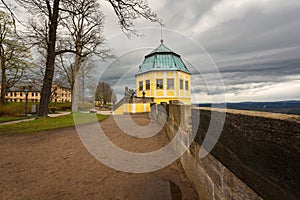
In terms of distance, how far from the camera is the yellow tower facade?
35.8 m

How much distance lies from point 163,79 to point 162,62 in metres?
4.24

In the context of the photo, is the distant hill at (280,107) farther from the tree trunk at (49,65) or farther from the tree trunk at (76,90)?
the tree trunk at (76,90)

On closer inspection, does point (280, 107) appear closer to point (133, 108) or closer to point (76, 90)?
point (133, 108)

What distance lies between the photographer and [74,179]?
396 cm

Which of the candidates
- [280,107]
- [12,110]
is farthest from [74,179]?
[12,110]

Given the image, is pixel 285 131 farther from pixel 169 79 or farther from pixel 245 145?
pixel 169 79

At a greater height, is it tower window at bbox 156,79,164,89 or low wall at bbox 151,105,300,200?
tower window at bbox 156,79,164,89

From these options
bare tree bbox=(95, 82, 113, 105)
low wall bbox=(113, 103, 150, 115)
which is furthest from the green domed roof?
low wall bbox=(113, 103, 150, 115)

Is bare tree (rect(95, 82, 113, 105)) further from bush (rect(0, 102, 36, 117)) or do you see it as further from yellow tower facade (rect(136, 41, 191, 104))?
bush (rect(0, 102, 36, 117))

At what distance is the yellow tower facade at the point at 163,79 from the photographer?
35.8m

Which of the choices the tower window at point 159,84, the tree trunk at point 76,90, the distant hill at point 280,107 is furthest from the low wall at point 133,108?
the distant hill at point 280,107

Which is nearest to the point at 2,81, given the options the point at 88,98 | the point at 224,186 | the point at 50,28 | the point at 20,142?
the point at 88,98

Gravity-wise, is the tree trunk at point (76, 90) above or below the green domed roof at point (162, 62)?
below

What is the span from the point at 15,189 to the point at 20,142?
4.93 m
